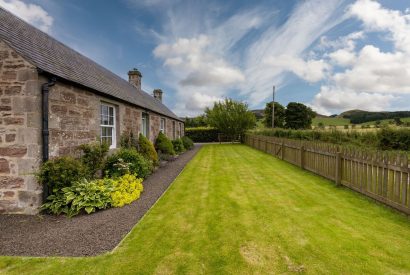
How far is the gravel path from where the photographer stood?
344 centimetres

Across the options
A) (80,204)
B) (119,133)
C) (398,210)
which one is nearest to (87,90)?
(119,133)

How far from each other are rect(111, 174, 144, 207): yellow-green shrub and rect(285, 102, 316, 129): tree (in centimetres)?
5095

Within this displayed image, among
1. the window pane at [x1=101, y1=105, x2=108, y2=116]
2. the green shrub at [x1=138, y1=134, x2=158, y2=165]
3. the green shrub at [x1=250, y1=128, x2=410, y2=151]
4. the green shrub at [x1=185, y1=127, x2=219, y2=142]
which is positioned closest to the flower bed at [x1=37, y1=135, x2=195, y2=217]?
the window pane at [x1=101, y1=105, x2=108, y2=116]

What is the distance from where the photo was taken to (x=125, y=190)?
6.21m

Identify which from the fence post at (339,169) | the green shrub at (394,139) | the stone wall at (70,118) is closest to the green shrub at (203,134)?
the green shrub at (394,139)

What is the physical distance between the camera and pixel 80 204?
4.88 metres

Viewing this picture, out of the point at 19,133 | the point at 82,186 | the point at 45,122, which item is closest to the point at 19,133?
the point at 19,133

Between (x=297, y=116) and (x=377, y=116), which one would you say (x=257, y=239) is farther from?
(x=297, y=116)

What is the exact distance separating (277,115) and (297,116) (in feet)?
17.4

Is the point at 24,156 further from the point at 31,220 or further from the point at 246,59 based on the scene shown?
the point at 246,59

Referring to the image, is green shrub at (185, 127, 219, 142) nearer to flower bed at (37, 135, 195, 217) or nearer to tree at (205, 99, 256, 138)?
tree at (205, 99, 256, 138)

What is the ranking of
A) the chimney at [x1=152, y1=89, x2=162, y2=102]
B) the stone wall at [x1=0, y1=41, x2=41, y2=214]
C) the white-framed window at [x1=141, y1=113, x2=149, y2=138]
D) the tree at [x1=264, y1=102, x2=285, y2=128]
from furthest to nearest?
→ the tree at [x1=264, y1=102, x2=285, y2=128] → the chimney at [x1=152, y1=89, x2=162, y2=102] → the white-framed window at [x1=141, y1=113, x2=149, y2=138] → the stone wall at [x1=0, y1=41, x2=41, y2=214]

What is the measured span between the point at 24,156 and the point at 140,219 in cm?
309

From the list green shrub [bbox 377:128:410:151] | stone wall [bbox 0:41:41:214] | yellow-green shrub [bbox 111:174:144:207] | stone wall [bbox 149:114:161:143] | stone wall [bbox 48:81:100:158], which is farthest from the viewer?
green shrub [bbox 377:128:410:151]
